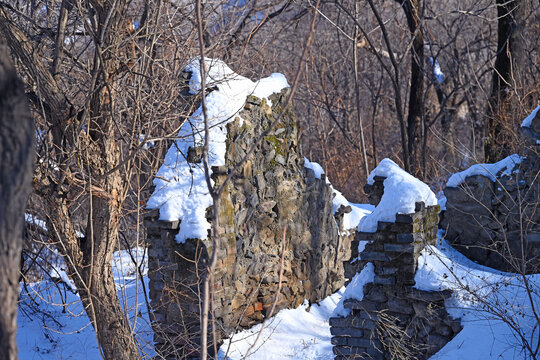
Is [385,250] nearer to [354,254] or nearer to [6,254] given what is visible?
[354,254]

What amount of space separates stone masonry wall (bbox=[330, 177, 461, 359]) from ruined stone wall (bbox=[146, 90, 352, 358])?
111 cm

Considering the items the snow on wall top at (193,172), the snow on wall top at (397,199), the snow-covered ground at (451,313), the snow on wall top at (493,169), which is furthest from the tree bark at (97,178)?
the snow on wall top at (493,169)

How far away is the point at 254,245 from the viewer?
818cm

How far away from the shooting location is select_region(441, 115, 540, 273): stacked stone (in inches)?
287

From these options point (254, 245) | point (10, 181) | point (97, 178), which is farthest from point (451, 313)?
point (10, 181)

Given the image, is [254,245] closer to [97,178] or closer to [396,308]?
[396,308]

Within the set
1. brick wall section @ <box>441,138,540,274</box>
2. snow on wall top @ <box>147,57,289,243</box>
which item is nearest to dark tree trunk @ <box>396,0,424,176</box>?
brick wall section @ <box>441,138,540,274</box>

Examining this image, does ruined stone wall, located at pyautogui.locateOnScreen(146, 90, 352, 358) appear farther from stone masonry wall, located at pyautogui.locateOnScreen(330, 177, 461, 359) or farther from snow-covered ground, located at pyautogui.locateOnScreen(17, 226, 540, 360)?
stone masonry wall, located at pyautogui.locateOnScreen(330, 177, 461, 359)

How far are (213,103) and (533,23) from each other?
11.2 metres

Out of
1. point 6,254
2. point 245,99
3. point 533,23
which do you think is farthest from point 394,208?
point 533,23

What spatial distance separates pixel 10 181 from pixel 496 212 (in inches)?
279

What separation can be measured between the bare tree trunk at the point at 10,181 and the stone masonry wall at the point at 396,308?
467cm

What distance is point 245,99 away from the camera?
7746 millimetres

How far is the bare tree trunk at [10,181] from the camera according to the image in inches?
73.4
